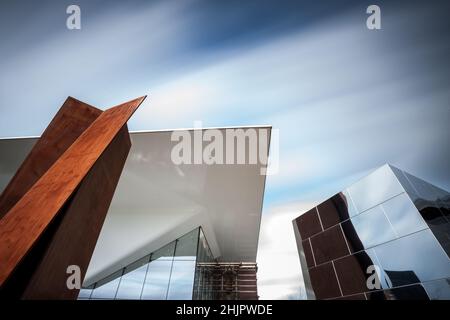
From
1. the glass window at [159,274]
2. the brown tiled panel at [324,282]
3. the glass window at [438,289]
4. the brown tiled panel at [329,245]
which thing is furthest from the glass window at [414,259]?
the glass window at [159,274]

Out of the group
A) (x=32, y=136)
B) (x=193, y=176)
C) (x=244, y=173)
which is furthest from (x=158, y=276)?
(x=32, y=136)

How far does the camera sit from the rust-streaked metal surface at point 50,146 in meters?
3.53

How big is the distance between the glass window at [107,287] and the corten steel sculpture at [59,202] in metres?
8.85

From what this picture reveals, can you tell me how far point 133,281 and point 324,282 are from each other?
352 inches

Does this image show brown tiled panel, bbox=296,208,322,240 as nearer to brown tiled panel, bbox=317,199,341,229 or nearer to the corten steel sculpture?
brown tiled panel, bbox=317,199,341,229

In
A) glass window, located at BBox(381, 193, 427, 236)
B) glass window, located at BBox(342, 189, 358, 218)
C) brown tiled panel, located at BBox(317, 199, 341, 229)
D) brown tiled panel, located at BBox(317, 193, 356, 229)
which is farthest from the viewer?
brown tiled panel, located at BBox(317, 199, 341, 229)

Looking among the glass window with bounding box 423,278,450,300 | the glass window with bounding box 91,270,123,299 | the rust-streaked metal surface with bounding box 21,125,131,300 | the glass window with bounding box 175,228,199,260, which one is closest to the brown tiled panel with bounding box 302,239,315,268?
the glass window with bounding box 423,278,450,300

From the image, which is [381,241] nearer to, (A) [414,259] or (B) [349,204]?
(A) [414,259]

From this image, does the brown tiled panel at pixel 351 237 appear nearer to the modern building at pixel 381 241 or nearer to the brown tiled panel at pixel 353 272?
the modern building at pixel 381 241

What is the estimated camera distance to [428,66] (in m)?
7.14

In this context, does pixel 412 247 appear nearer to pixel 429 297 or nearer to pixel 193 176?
pixel 429 297

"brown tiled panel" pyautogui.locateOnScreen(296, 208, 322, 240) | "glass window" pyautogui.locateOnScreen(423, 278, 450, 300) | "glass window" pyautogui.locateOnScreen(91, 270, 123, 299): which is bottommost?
"glass window" pyautogui.locateOnScreen(423, 278, 450, 300)

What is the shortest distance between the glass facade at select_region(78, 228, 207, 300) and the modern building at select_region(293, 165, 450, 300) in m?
6.12

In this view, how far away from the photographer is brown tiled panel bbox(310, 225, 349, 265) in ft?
30.3
